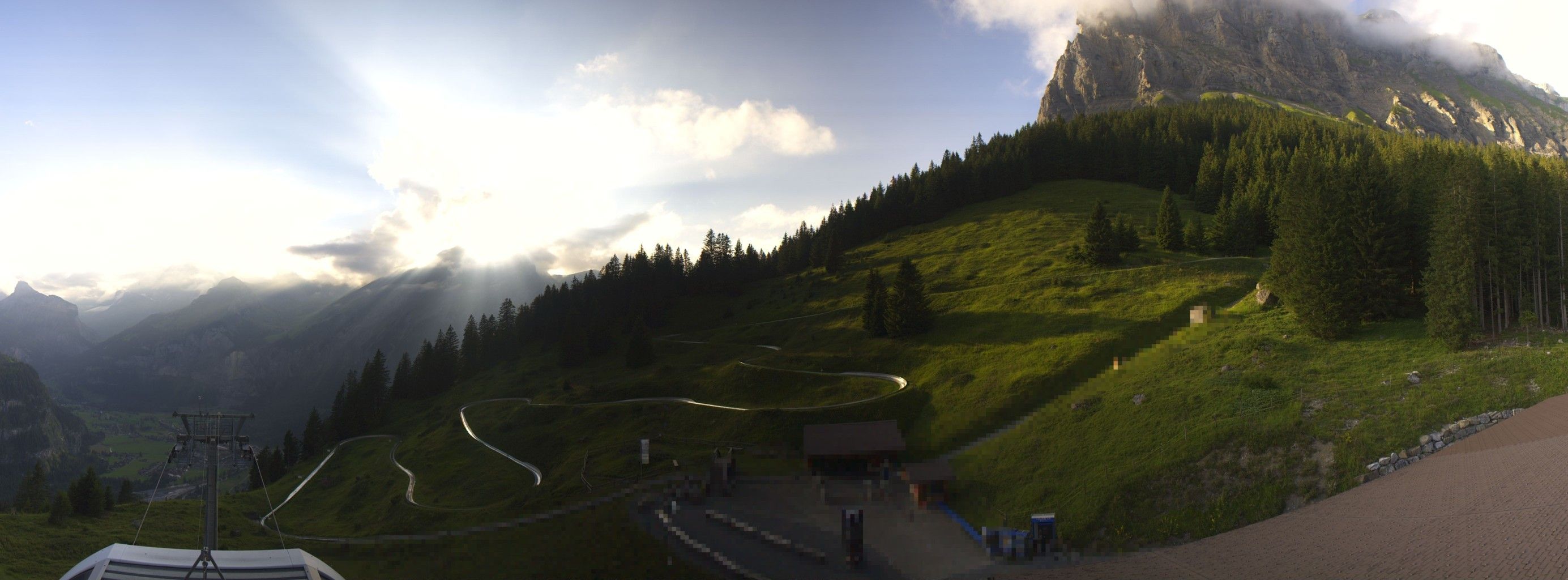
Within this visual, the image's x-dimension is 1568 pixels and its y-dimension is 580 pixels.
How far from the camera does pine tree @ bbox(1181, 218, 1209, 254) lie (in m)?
83.2

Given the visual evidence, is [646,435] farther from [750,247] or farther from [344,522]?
[750,247]

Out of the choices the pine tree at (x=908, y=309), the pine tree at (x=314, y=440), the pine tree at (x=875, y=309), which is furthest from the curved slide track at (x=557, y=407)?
the pine tree at (x=875, y=309)

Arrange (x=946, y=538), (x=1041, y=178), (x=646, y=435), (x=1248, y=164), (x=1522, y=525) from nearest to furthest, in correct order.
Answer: (x=1522, y=525) → (x=946, y=538) → (x=646, y=435) → (x=1248, y=164) → (x=1041, y=178)

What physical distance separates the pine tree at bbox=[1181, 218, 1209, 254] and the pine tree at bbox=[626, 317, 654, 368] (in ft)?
227


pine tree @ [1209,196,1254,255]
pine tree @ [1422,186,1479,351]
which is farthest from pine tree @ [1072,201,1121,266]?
pine tree @ [1422,186,1479,351]

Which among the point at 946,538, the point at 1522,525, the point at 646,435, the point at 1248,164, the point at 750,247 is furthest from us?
the point at 750,247

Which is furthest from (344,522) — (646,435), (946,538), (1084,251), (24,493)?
(1084,251)

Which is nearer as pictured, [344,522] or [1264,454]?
[1264,454]

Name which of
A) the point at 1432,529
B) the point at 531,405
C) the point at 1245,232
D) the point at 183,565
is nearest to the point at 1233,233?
the point at 1245,232

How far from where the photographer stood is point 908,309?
7050cm

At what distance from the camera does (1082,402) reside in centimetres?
4500

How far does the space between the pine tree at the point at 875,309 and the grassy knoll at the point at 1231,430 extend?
2695 centimetres

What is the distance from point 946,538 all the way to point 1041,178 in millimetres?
124212

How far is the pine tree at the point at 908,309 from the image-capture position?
70375 millimetres
